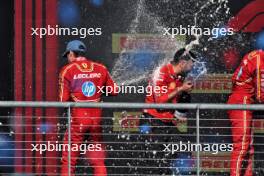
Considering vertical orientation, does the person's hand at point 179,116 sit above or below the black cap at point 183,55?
below

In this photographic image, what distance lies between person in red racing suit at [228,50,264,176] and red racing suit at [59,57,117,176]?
1.40 meters

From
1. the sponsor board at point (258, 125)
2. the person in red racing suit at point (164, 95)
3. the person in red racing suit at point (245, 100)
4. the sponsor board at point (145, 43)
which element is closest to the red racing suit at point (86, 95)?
the sponsor board at point (145, 43)

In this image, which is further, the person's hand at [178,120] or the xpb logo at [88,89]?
the xpb logo at [88,89]

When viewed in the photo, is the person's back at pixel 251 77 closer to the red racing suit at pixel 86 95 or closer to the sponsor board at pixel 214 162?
the sponsor board at pixel 214 162

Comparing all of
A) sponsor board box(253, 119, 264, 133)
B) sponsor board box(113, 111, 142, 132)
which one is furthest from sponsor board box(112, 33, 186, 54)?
sponsor board box(253, 119, 264, 133)

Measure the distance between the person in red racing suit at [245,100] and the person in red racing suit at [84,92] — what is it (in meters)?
1.40

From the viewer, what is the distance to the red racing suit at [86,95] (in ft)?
30.0

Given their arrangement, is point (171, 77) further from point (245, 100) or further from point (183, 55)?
point (245, 100)

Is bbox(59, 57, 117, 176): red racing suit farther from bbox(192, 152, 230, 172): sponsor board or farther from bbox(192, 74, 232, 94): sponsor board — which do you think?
bbox(192, 152, 230, 172): sponsor board

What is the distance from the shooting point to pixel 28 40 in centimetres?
967

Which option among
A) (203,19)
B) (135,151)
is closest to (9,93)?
(135,151)

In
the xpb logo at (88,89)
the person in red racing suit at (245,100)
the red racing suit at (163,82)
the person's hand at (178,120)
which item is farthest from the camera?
the red racing suit at (163,82)

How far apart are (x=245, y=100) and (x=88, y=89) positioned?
5.77 feet

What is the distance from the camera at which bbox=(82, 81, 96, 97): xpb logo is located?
9438 millimetres
